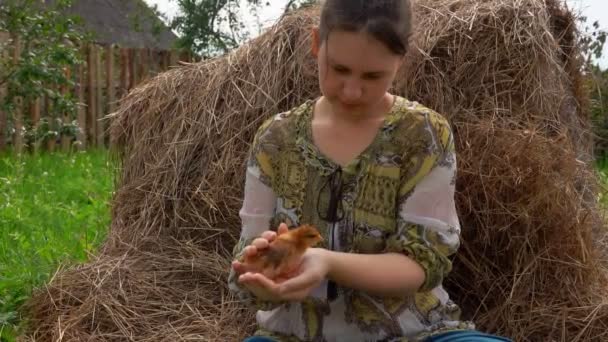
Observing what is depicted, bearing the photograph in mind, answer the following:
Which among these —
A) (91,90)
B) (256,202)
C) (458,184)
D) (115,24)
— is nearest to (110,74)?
(91,90)

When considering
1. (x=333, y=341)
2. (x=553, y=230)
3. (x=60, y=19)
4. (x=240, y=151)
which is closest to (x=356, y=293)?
(x=333, y=341)

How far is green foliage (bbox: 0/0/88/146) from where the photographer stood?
698cm

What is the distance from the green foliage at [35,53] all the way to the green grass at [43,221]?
0.60 meters

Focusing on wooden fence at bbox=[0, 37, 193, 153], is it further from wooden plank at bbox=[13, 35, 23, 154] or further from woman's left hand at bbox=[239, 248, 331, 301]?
woman's left hand at bbox=[239, 248, 331, 301]

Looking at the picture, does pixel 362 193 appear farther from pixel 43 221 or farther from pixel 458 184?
pixel 43 221

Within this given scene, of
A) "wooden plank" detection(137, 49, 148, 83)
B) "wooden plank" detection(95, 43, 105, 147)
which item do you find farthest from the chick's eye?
"wooden plank" detection(137, 49, 148, 83)

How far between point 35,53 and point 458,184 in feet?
17.1

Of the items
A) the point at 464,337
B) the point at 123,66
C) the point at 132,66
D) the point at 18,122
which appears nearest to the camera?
the point at 464,337

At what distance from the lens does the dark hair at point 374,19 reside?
179 centimetres

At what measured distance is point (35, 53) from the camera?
7109 millimetres

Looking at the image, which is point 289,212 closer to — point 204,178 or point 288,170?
point 288,170

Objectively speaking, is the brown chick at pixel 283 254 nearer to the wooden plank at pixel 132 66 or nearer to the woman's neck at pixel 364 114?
the woman's neck at pixel 364 114

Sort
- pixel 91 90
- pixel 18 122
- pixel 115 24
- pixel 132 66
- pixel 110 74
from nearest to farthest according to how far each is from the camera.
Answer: pixel 18 122 < pixel 91 90 < pixel 110 74 < pixel 132 66 < pixel 115 24

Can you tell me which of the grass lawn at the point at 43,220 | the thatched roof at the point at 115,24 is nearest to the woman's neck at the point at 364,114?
the grass lawn at the point at 43,220
